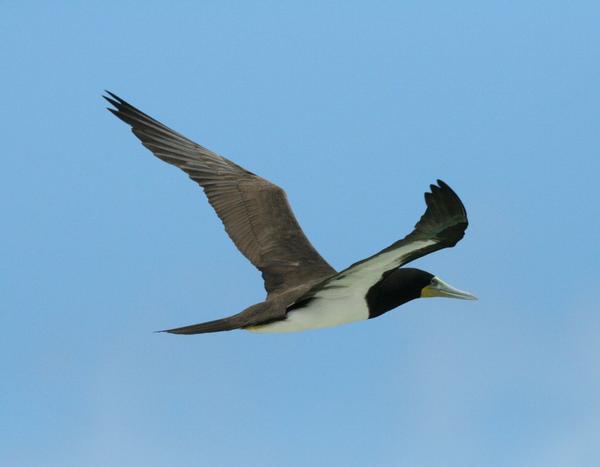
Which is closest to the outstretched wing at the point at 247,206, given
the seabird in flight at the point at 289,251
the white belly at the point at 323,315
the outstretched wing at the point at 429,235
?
the seabird in flight at the point at 289,251

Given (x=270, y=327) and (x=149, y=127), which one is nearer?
(x=270, y=327)

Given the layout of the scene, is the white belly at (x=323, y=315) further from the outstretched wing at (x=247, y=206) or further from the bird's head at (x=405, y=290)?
the outstretched wing at (x=247, y=206)

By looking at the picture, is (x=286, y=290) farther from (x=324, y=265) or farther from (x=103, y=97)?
(x=103, y=97)

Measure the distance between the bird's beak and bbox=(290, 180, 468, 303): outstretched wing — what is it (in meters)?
1.50

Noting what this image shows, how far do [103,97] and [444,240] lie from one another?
5.28 meters

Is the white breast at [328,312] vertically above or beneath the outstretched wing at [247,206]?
beneath

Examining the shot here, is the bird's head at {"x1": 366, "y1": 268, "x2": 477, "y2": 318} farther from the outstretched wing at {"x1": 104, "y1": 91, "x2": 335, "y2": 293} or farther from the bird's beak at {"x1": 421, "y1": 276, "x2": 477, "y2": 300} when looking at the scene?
the outstretched wing at {"x1": 104, "y1": 91, "x2": 335, "y2": 293}

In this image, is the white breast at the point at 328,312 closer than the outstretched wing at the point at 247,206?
Yes

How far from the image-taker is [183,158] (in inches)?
532

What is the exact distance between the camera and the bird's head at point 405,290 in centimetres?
1128

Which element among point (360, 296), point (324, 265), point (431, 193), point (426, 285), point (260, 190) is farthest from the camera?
point (260, 190)

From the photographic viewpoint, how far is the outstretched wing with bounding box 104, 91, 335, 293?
41.0ft

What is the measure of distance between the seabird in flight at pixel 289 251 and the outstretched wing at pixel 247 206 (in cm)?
1

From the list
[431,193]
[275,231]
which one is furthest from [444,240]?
[275,231]
